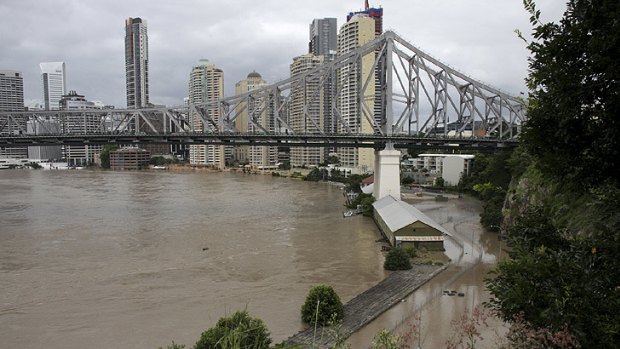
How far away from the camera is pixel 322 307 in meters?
7.90

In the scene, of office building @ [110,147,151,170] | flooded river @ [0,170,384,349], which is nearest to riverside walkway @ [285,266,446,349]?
flooded river @ [0,170,384,349]

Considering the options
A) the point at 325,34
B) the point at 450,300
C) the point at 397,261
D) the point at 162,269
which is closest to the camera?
the point at 450,300

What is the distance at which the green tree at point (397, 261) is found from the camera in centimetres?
1143

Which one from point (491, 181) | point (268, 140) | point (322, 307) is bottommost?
point (322, 307)

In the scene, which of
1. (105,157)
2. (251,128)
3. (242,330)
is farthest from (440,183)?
(105,157)

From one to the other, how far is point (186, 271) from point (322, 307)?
5.28 m

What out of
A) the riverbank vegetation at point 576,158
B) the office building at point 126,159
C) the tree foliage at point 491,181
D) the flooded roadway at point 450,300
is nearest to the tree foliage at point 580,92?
the riverbank vegetation at point 576,158

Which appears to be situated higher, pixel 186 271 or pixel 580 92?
pixel 580 92

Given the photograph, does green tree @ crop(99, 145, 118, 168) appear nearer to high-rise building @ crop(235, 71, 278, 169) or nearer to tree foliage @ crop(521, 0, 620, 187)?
high-rise building @ crop(235, 71, 278, 169)

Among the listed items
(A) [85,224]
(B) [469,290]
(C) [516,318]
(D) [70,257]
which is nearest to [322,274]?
(B) [469,290]

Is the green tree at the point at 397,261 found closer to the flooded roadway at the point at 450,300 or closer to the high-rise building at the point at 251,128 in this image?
the flooded roadway at the point at 450,300

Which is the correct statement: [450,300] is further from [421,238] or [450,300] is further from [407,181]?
[407,181]

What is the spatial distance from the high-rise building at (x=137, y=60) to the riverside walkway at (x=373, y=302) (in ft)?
331

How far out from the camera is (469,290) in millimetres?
10094
